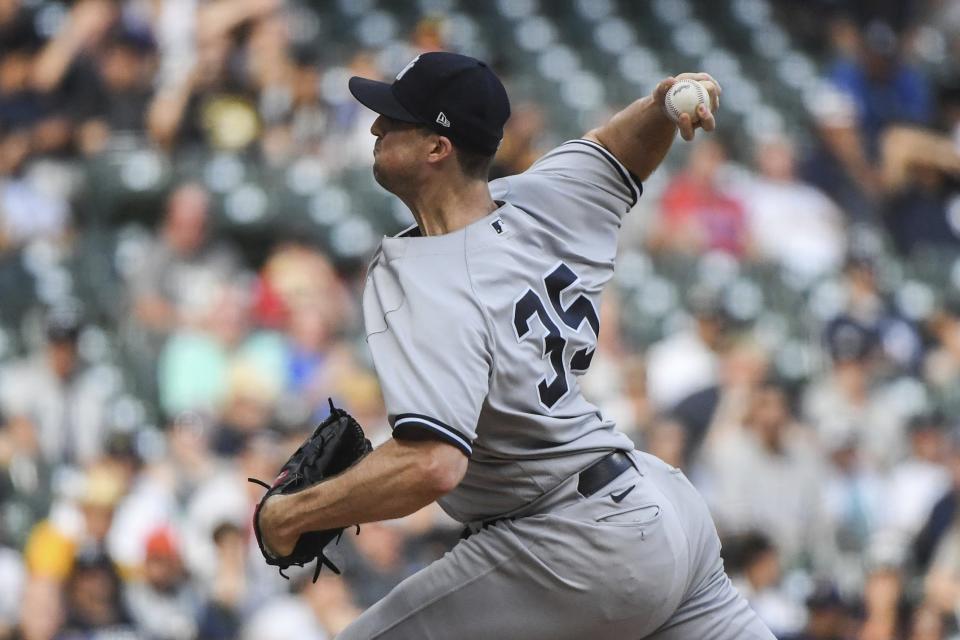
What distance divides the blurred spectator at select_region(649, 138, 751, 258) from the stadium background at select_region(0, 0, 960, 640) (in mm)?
21

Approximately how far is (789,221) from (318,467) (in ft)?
24.2

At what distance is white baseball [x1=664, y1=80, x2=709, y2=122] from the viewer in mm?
3449

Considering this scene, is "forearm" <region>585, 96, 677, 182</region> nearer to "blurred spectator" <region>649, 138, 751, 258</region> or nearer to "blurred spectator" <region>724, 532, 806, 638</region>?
"blurred spectator" <region>724, 532, 806, 638</region>

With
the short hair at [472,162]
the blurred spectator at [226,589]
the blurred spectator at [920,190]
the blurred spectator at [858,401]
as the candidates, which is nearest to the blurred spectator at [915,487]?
the blurred spectator at [858,401]

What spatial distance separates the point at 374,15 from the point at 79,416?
5.14 meters

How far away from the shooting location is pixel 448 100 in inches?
132

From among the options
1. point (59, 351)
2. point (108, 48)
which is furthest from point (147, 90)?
point (59, 351)

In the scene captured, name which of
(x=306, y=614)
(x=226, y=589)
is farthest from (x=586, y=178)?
(x=226, y=589)

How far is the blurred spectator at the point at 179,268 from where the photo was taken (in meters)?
8.05

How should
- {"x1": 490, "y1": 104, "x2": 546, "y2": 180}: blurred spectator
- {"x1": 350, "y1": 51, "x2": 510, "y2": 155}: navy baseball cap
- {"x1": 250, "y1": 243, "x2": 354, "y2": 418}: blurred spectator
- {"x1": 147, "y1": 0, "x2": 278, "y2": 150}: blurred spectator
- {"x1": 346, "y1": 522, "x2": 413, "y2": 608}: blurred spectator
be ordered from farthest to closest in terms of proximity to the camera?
{"x1": 147, "y1": 0, "x2": 278, "y2": 150}: blurred spectator → {"x1": 490, "y1": 104, "x2": 546, "y2": 180}: blurred spectator → {"x1": 250, "y1": 243, "x2": 354, "y2": 418}: blurred spectator → {"x1": 346, "y1": 522, "x2": 413, "y2": 608}: blurred spectator → {"x1": 350, "y1": 51, "x2": 510, "y2": 155}: navy baseball cap

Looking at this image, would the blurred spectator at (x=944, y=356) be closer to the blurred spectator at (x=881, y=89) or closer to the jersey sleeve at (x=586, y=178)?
the blurred spectator at (x=881, y=89)

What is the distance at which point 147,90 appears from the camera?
9.18 metres

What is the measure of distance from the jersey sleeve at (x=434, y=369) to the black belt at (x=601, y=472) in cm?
35

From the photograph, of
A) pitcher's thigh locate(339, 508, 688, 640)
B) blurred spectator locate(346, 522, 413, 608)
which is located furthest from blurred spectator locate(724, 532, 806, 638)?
pitcher's thigh locate(339, 508, 688, 640)
